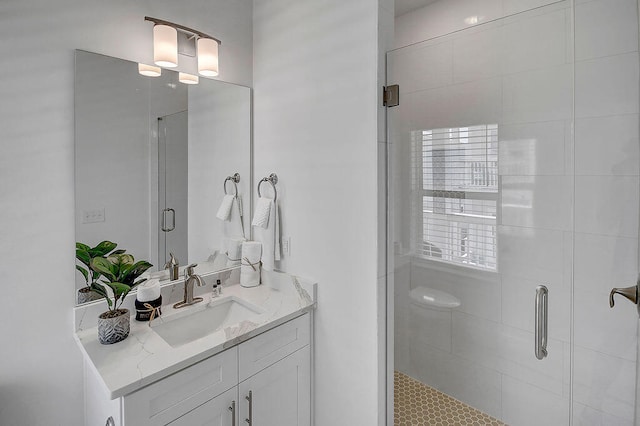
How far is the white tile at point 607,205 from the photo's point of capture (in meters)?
1.02

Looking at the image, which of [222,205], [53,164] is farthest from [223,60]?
[53,164]

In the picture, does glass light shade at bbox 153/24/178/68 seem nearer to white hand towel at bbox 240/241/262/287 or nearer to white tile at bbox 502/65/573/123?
white hand towel at bbox 240/241/262/287

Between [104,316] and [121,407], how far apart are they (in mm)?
402

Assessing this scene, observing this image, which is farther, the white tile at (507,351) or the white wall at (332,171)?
the white wall at (332,171)

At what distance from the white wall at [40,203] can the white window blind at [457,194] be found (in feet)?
4.82

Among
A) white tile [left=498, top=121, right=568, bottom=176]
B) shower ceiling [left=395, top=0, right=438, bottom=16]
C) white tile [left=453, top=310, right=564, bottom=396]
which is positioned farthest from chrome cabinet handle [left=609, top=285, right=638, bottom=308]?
shower ceiling [left=395, top=0, right=438, bottom=16]

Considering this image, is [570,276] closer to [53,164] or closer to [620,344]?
[620,344]

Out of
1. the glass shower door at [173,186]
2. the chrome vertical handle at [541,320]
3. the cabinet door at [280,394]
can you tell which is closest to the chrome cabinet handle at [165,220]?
the glass shower door at [173,186]

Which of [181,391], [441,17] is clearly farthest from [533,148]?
[181,391]

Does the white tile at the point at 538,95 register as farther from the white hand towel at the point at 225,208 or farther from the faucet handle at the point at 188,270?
the faucet handle at the point at 188,270

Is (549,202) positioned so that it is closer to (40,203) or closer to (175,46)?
(175,46)

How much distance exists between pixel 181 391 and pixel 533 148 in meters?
1.52

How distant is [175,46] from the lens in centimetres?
158

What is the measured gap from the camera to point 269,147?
1900 mm
